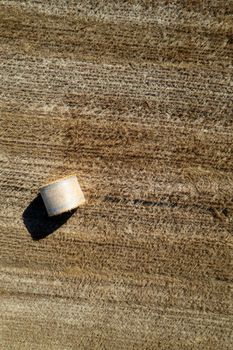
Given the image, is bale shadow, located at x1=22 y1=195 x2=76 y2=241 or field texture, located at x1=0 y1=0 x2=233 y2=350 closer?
field texture, located at x1=0 y1=0 x2=233 y2=350

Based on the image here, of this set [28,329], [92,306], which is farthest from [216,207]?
[28,329]

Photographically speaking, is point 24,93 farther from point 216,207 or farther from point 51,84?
point 216,207

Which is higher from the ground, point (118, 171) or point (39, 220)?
point (118, 171)

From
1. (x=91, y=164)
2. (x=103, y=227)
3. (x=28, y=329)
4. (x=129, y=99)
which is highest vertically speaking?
(x=129, y=99)

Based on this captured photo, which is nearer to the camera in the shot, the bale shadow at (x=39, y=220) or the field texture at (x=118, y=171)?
the field texture at (x=118, y=171)

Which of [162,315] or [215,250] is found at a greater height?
[215,250]
